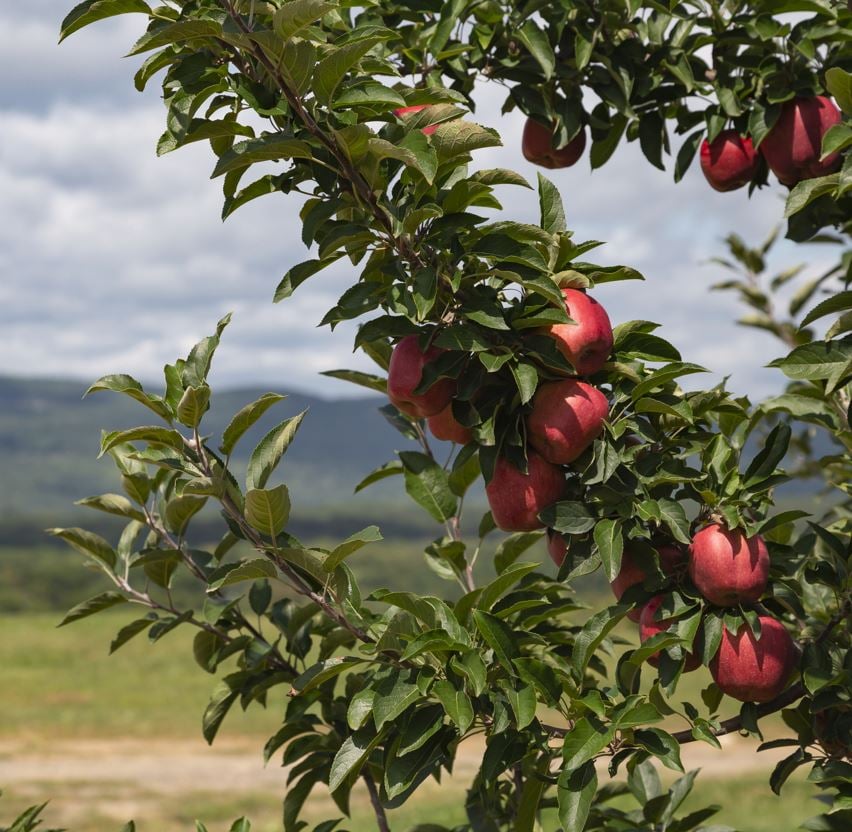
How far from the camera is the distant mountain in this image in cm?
12656

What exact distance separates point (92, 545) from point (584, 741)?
938mm

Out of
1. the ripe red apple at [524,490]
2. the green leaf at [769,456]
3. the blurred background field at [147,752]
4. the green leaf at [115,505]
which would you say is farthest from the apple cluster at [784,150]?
the green leaf at [115,505]

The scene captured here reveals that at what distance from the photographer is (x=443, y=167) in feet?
4.52

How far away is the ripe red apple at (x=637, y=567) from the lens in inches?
57.9

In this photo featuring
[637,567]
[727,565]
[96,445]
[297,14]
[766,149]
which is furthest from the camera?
[96,445]

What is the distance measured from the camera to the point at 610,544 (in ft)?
4.37

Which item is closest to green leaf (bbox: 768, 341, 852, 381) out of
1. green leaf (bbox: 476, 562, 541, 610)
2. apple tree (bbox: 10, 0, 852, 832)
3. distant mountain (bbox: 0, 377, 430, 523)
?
apple tree (bbox: 10, 0, 852, 832)

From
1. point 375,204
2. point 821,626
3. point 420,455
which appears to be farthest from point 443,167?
point 821,626

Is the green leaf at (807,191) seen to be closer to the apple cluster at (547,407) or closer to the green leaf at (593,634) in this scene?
the apple cluster at (547,407)

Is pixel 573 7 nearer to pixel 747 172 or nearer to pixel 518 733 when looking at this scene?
pixel 747 172

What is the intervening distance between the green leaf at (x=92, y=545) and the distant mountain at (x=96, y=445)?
4535 inches

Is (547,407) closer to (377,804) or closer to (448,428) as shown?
(448,428)

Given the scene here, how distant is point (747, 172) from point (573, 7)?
427mm

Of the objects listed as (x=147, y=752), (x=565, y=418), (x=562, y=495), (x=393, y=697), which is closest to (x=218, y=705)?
(x=393, y=697)
